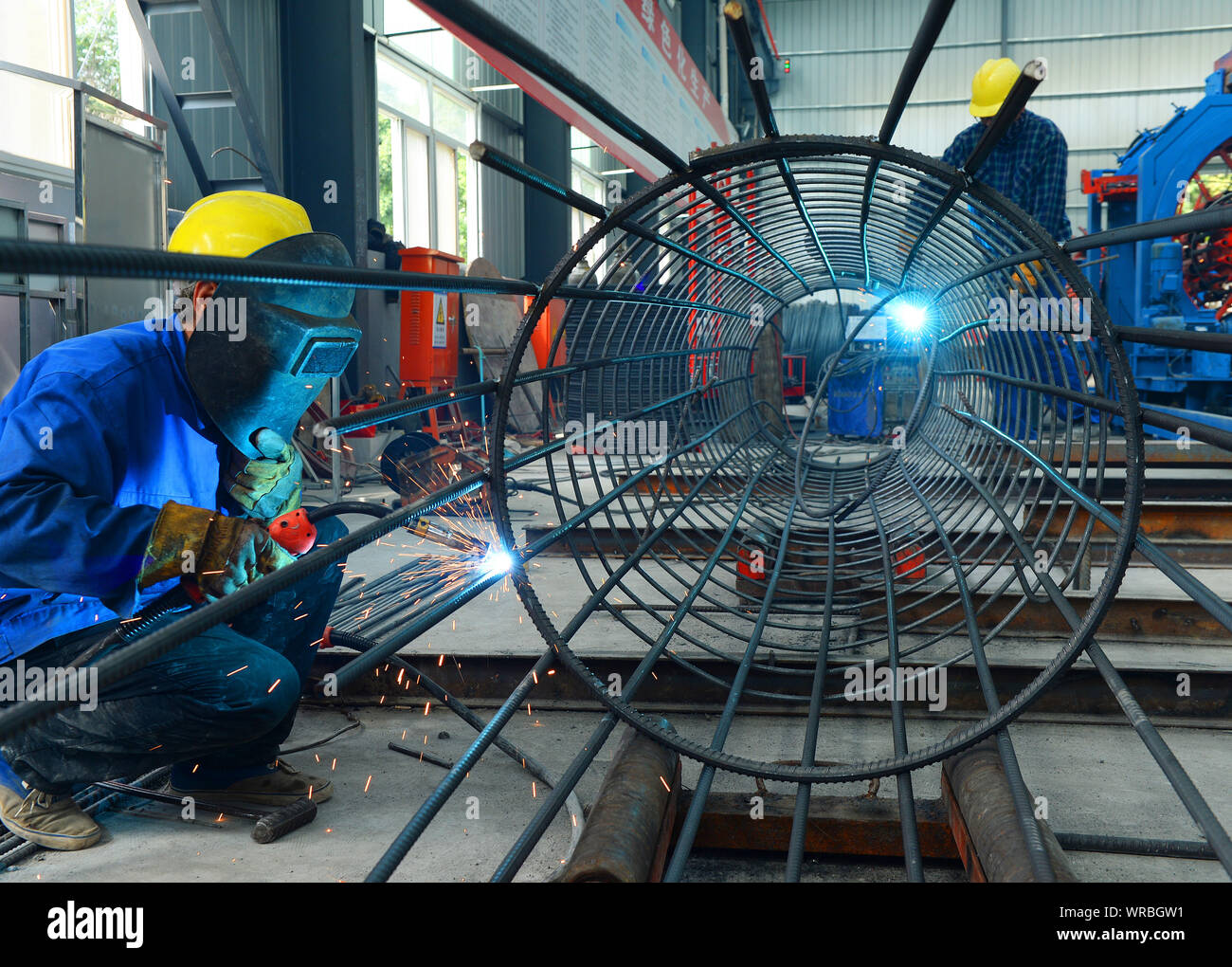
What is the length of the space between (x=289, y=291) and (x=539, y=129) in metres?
11.2

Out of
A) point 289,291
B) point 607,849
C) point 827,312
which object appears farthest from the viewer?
point 827,312

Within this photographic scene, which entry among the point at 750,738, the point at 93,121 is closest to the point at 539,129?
the point at 93,121

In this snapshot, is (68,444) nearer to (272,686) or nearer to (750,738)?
(272,686)

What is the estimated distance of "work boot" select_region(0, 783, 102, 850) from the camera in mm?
1873

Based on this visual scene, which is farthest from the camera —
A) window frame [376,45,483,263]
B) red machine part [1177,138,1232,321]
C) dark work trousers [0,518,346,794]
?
window frame [376,45,483,263]

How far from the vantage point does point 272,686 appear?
1.98 meters

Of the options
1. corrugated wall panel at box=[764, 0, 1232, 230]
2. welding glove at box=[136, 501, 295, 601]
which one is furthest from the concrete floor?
corrugated wall panel at box=[764, 0, 1232, 230]

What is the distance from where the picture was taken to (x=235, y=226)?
1868 millimetres

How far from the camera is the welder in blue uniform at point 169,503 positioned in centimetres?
165

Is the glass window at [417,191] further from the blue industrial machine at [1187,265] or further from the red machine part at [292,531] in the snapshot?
the red machine part at [292,531]

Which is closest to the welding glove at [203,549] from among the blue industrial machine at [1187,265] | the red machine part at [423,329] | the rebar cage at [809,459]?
the rebar cage at [809,459]

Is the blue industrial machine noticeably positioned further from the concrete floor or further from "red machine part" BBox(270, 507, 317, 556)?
"red machine part" BBox(270, 507, 317, 556)

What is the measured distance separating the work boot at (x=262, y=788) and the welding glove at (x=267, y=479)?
1.94ft

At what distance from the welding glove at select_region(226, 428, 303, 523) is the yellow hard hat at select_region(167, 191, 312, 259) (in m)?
0.37
